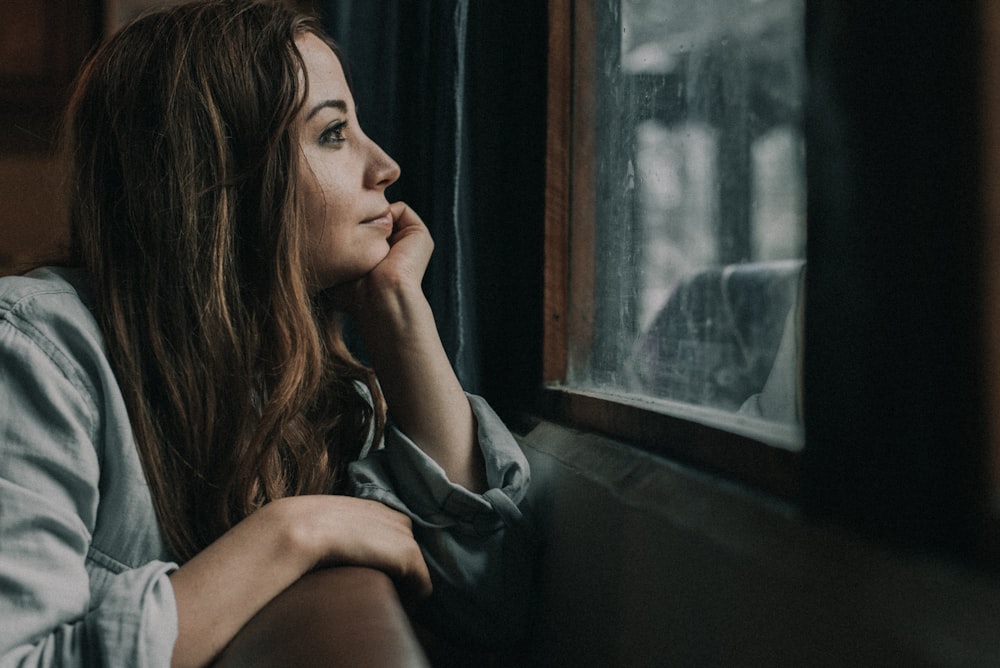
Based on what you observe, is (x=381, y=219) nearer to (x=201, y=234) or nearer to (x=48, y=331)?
(x=201, y=234)

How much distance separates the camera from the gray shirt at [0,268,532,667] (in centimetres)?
60

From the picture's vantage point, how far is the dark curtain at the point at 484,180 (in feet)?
4.08

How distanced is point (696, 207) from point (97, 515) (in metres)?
0.64

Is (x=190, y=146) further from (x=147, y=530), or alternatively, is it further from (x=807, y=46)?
(x=807, y=46)

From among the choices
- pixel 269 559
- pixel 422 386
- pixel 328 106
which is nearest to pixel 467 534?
pixel 422 386

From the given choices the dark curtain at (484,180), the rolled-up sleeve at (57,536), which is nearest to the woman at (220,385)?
the rolled-up sleeve at (57,536)

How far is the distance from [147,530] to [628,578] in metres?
0.45

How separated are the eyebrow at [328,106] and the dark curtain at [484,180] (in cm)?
33

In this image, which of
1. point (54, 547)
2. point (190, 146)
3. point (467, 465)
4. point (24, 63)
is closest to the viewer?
point (54, 547)

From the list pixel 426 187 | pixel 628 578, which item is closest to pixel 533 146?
pixel 426 187

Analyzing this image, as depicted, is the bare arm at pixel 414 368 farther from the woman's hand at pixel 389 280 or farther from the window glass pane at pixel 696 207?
the window glass pane at pixel 696 207

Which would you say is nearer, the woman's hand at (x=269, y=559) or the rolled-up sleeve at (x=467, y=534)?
the woman's hand at (x=269, y=559)

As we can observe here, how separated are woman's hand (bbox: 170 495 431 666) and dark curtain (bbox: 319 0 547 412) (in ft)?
1.51

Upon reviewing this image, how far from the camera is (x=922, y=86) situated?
42 centimetres
